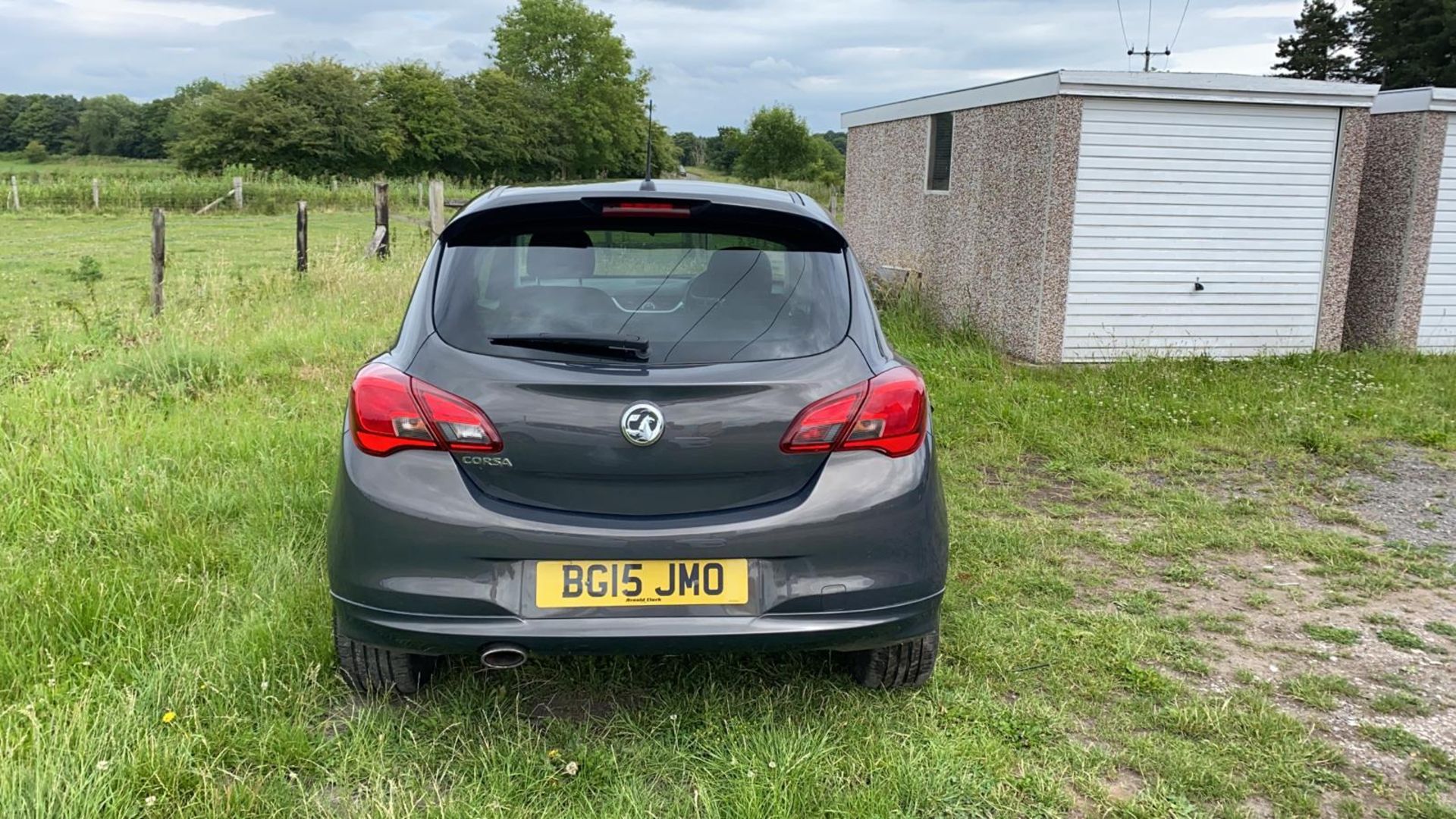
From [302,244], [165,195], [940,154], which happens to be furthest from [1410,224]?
[165,195]

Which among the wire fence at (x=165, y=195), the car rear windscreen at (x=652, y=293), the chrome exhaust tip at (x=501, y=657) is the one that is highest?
the wire fence at (x=165, y=195)

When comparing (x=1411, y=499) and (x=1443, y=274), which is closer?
(x=1411, y=499)

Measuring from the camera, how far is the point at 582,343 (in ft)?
9.10

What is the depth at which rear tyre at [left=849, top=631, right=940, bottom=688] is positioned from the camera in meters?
3.19

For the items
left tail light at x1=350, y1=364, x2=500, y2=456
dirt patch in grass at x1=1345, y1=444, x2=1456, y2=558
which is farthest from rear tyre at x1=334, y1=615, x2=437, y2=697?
dirt patch in grass at x1=1345, y1=444, x2=1456, y2=558

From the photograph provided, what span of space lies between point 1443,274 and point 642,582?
1102 cm

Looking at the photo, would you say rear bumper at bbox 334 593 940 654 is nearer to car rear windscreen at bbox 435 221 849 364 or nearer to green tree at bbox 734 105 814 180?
car rear windscreen at bbox 435 221 849 364

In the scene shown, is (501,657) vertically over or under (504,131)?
under

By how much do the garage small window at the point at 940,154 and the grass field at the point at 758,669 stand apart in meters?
5.58

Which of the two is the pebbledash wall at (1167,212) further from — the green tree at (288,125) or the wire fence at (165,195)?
the green tree at (288,125)

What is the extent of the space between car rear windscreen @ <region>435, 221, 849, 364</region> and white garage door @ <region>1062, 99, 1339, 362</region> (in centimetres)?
730

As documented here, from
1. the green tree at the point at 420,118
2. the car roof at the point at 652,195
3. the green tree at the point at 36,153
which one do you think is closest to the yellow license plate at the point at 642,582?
the car roof at the point at 652,195

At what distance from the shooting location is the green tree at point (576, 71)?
8631 cm

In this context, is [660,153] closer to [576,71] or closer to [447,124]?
[576,71]
